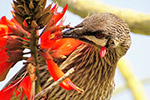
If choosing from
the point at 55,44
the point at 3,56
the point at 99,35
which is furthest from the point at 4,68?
the point at 99,35

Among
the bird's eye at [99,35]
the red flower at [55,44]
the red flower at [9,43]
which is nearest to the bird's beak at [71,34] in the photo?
the bird's eye at [99,35]

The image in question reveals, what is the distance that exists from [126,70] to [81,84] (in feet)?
2.87

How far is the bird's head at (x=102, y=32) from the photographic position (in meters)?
2.27

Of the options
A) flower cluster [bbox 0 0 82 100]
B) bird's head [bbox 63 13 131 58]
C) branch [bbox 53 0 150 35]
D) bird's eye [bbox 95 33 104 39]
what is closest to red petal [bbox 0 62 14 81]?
flower cluster [bbox 0 0 82 100]

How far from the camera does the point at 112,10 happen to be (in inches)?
133

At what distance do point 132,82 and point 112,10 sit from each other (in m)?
0.87

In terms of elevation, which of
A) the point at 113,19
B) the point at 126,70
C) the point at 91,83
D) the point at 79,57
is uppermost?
the point at 113,19

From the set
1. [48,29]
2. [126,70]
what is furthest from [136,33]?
[48,29]

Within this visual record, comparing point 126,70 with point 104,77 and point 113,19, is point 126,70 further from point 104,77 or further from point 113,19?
point 113,19

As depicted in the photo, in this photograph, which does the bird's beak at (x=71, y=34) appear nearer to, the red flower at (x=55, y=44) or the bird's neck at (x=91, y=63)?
the red flower at (x=55, y=44)

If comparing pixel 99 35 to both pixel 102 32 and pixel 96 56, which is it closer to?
pixel 102 32

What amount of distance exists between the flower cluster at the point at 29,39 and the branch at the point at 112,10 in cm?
136

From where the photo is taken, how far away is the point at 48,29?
1773 millimetres

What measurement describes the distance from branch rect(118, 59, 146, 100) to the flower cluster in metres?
1.99
